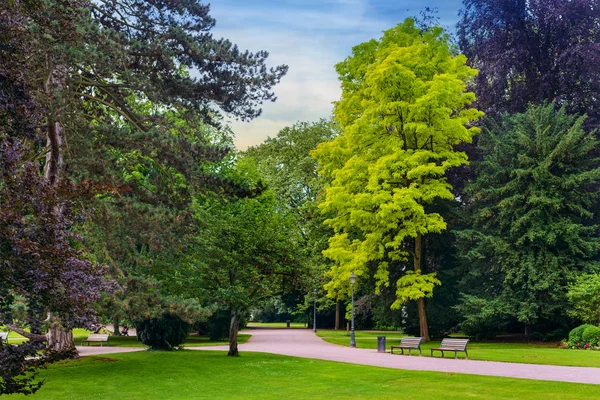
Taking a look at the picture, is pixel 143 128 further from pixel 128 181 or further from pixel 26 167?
pixel 26 167

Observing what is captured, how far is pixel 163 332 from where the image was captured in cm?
2766

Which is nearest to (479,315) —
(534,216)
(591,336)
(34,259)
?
(591,336)

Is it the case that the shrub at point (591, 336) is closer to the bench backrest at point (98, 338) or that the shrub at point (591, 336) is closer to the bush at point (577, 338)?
the bush at point (577, 338)

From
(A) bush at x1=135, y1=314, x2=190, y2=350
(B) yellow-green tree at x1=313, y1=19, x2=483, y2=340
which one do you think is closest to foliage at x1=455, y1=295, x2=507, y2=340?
(B) yellow-green tree at x1=313, y1=19, x2=483, y2=340

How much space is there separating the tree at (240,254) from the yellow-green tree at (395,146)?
677 centimetres

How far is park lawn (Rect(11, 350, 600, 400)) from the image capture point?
13.1 m

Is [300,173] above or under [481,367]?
above

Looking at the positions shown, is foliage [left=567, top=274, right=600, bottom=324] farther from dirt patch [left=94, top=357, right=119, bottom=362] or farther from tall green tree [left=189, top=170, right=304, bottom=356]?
dirt patch [left=94, top=357, right=119, bottom=362]

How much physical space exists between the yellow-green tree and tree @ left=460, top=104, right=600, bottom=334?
270cm

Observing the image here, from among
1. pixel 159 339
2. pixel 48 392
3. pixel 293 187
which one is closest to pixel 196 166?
pixel 48 392

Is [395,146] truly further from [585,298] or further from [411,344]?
[585,298]

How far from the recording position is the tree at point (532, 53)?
3403 centimetres

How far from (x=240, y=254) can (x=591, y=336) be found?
1610 centimetres

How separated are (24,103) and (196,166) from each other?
368 inches
